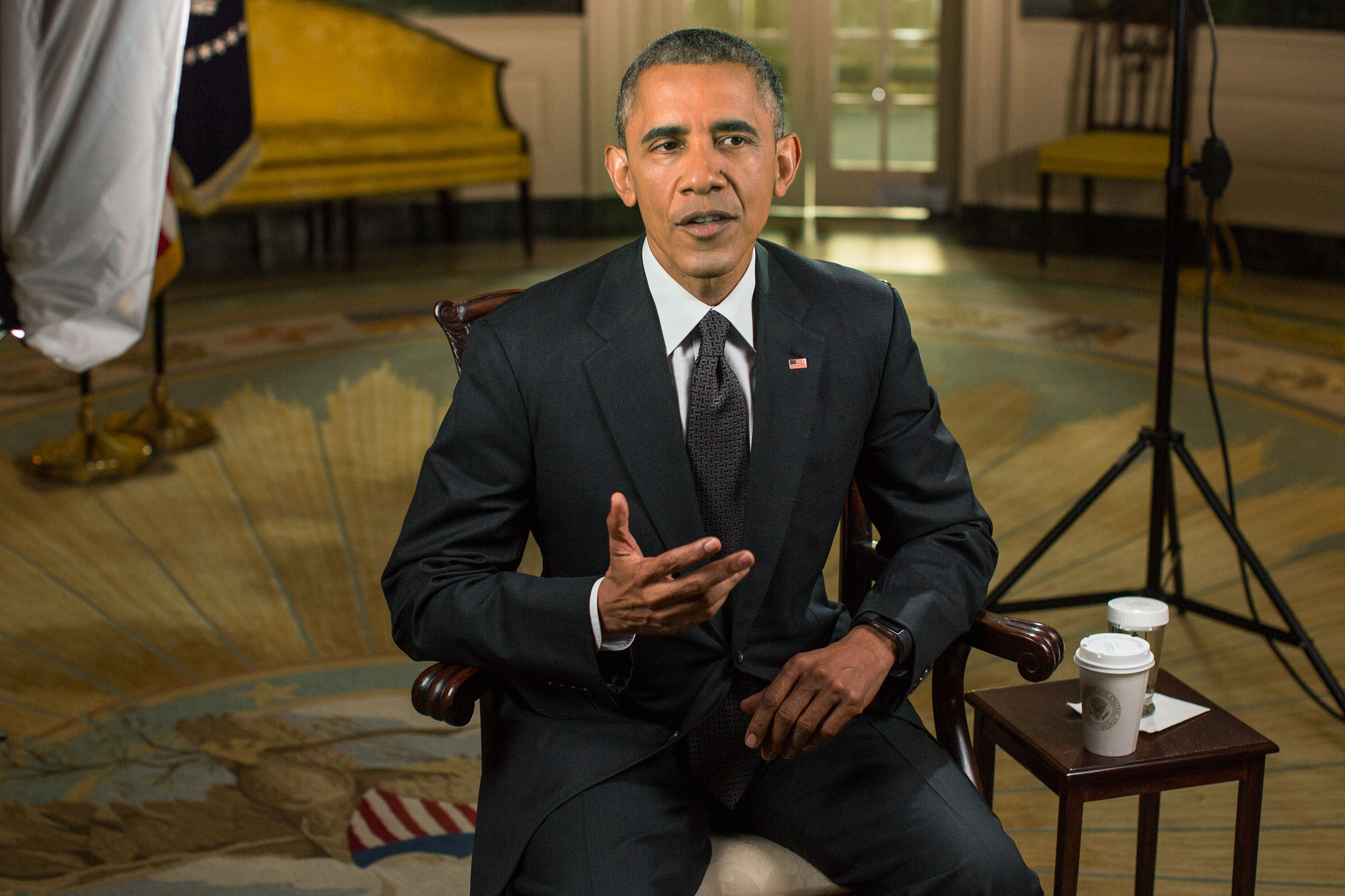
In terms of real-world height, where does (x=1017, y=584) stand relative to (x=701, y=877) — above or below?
below

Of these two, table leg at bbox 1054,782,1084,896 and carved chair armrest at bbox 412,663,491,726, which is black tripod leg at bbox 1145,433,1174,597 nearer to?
table leg at bbox 1054,782,1084,896

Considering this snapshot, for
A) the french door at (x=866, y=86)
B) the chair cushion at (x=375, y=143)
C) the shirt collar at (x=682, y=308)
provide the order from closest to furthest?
1. the shirt collar at (x=682, y=308)
2. the chair cushion at (x=375, y=143)
3. the french door at (x=866, y=86)

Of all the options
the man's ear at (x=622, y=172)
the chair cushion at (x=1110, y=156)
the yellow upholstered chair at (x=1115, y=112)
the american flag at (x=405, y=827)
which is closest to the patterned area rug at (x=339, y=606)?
the american flag at (x=405, y=827)

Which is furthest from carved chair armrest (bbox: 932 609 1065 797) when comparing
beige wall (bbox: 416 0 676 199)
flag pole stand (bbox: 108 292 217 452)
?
beige wall (bbox: 416 0 676 199)

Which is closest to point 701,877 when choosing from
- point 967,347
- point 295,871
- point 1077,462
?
point 295,871

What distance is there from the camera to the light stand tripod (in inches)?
100

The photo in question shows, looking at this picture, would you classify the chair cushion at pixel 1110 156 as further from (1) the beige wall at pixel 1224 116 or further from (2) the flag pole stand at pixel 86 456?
(2) the flag pole stand at pixel 86 456

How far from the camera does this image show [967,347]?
5.25 metres

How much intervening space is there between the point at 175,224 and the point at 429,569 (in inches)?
112

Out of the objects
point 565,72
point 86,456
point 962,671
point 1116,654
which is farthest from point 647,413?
point 565,72

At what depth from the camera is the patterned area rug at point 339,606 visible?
2238 millimetres

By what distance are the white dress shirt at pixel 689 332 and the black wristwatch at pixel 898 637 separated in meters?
0.27

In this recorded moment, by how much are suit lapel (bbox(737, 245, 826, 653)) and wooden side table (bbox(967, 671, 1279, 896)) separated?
377 millimetres

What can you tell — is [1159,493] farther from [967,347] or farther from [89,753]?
[967,347]
